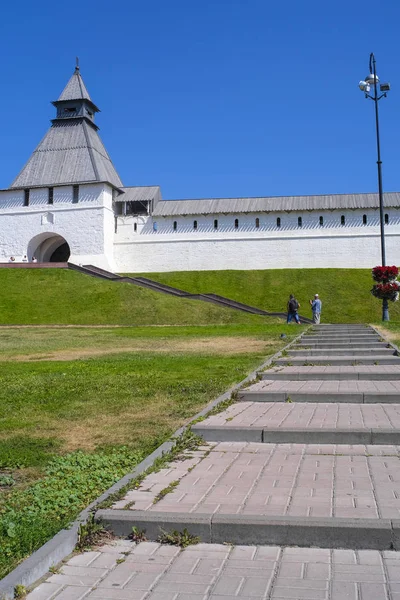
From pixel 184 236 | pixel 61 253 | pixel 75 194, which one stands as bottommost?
pixel 61 253

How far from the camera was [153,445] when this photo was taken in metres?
5.94

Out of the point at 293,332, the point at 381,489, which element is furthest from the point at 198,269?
the point at 381,489

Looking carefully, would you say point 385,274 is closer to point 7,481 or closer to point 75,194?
point 7,481

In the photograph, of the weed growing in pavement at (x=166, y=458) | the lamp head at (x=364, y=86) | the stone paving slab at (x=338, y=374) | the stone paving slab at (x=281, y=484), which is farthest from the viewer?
the lamp head at (x=364, y=86)

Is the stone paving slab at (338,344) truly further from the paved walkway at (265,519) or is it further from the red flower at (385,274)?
the red flower at (385,274)

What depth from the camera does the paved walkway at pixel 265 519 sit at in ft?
10.2

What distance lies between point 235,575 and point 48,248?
6437 centimetres

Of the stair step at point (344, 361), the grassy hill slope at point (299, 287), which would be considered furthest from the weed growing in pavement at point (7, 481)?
the grassy hill slope at point (299, 287)

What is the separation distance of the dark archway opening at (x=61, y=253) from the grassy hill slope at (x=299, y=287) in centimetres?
1467

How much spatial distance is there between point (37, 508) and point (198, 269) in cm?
5672

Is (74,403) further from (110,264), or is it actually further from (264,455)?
(110,264)

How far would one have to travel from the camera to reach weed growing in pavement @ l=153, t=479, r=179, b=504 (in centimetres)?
429

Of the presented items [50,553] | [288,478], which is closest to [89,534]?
[50,553]

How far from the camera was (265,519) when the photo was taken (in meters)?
3.74
